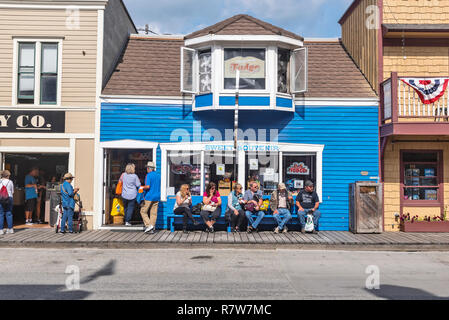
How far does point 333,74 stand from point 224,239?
21.5 feet

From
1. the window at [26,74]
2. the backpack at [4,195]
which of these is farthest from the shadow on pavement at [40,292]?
the window at [26,74]

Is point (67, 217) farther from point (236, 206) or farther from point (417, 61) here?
point (417, 61)

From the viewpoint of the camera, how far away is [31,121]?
37.9ft

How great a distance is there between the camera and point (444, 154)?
38.6 feet

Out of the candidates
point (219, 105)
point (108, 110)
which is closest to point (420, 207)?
point (219, 105)

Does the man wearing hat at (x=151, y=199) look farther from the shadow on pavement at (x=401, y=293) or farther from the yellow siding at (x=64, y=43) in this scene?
the shadow on pavement at (x=401, y=293)

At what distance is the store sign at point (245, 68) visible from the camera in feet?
38.4

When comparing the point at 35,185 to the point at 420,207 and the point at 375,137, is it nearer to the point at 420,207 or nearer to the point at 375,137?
the point at 375,137

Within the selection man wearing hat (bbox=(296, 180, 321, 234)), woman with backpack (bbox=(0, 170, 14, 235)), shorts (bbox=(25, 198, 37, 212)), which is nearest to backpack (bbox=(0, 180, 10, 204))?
woman with backpack (bbox=(0, 170, 14, 235))

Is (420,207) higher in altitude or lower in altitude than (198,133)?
lower

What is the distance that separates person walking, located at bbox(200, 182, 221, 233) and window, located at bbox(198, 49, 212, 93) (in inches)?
117

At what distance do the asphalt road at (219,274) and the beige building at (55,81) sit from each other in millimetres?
3468

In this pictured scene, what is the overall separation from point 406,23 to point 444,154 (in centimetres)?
401

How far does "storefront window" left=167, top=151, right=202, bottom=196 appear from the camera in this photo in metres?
11.9
